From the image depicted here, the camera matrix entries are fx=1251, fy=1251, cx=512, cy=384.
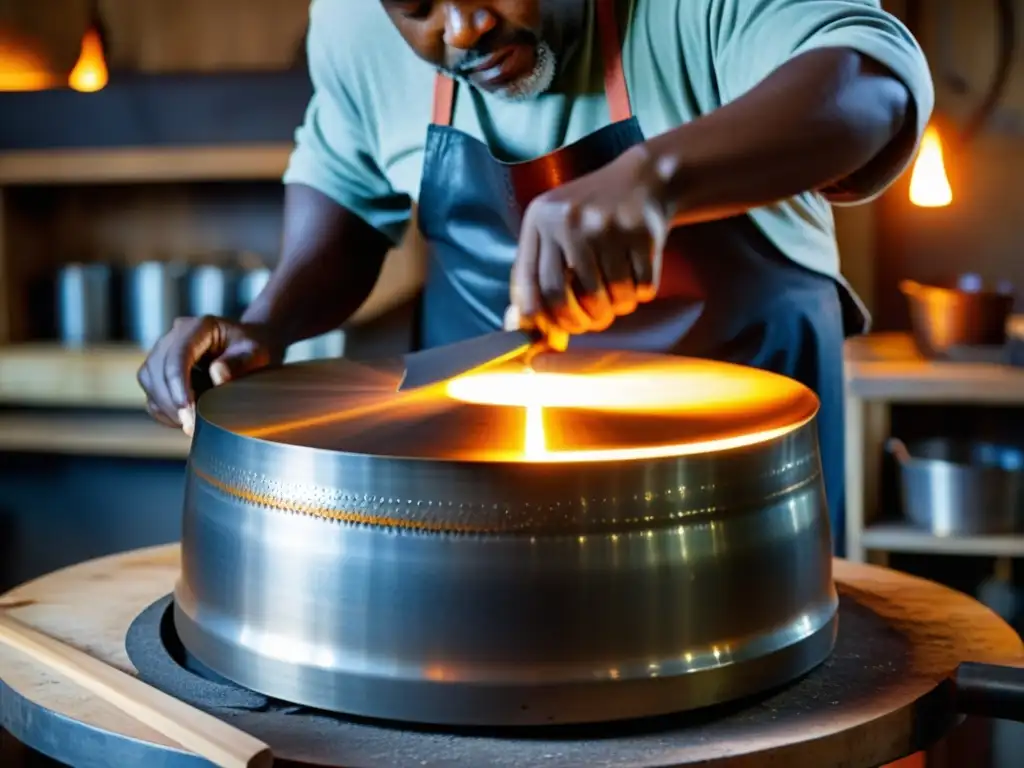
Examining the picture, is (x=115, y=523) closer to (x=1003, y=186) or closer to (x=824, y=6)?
(x=1003, y=186)

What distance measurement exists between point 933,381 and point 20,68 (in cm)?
260

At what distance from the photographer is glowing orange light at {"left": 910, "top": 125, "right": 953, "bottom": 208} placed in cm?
255

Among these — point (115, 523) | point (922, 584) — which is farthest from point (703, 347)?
point (115, 523)

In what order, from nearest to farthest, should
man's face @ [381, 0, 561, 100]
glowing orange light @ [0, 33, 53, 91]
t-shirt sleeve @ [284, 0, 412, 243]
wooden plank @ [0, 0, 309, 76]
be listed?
man's face @ [381, 0, 561, 100], t-shirt sleeve @ [284, 0, 412, 243], wooden plank @ [0, 0, 309, 76], glowing orange light @ [0, 33, 53, 91]

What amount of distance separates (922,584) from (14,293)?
9.28 feet

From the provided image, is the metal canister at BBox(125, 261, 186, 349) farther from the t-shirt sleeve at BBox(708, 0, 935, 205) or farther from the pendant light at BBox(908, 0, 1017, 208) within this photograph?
the t-shirt sleeve at BBox(708, 0, 935, 205)

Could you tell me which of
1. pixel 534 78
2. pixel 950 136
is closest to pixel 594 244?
pixel 534 78

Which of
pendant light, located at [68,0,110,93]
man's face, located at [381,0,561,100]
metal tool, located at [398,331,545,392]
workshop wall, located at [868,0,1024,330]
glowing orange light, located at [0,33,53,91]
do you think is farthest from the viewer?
glowing orange light, located at [0,33,53,91]

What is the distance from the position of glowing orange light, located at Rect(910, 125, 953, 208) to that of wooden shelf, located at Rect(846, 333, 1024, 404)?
339 mm

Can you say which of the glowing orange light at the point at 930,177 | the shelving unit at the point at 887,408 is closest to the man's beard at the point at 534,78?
the shelving unit at the point at 887,408

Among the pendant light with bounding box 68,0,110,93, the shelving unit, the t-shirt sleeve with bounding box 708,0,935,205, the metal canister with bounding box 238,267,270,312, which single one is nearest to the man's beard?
the t-shirt sleeve with bounding box 708,0,935,205

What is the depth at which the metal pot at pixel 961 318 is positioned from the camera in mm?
2557

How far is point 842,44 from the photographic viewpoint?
1.03m

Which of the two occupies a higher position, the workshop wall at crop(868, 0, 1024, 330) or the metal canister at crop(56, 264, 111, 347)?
the workshop wall at crop(868, 0, 1024, 330)
